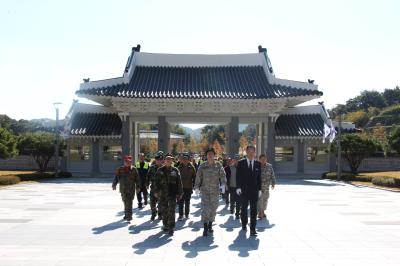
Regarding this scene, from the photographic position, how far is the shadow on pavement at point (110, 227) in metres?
9.59

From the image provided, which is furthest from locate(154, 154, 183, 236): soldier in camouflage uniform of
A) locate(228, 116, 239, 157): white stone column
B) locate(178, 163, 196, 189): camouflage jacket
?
locate(228, 116, 239, 157): white stone column

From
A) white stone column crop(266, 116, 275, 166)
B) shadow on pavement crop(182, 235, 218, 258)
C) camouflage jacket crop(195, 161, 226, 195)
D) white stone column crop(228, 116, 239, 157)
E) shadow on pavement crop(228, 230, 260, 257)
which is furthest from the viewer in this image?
white stone column crop(266, 116, 275, 166)

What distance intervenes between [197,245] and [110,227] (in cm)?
273

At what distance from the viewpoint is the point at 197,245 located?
8305 mm

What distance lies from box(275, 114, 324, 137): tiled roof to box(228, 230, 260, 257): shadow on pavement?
73.0 ft

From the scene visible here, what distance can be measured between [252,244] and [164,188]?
2303mm

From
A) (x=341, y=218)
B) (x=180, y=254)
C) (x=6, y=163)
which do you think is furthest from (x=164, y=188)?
(x=6, y=163)

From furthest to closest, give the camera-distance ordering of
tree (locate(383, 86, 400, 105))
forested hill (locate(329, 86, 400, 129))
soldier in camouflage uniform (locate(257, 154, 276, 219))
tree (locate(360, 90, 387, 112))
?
tree (locate(360, 90, 387, 112)) < tree (locate(383, 86, 400, 105)) < forested hill (locate(329, 86, 400, 129)) < soldier in camouflage uniform (locate(257, 154, 276, 219))

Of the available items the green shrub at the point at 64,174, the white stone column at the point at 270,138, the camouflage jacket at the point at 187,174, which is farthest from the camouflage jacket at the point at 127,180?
the green shrub at the point at 64,174

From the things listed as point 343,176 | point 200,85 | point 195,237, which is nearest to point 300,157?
point 343,176

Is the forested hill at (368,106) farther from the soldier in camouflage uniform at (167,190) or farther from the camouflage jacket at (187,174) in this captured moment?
the soldier in camouflage uniform at (167,190)

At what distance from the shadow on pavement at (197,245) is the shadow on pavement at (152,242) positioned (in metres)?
0.47

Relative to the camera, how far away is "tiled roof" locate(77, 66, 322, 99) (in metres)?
27.2

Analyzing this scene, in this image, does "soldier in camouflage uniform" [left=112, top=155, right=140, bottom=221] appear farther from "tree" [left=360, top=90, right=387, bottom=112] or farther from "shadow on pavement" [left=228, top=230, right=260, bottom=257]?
"tree" [left=360, top=90, right=387, bottom=112]
